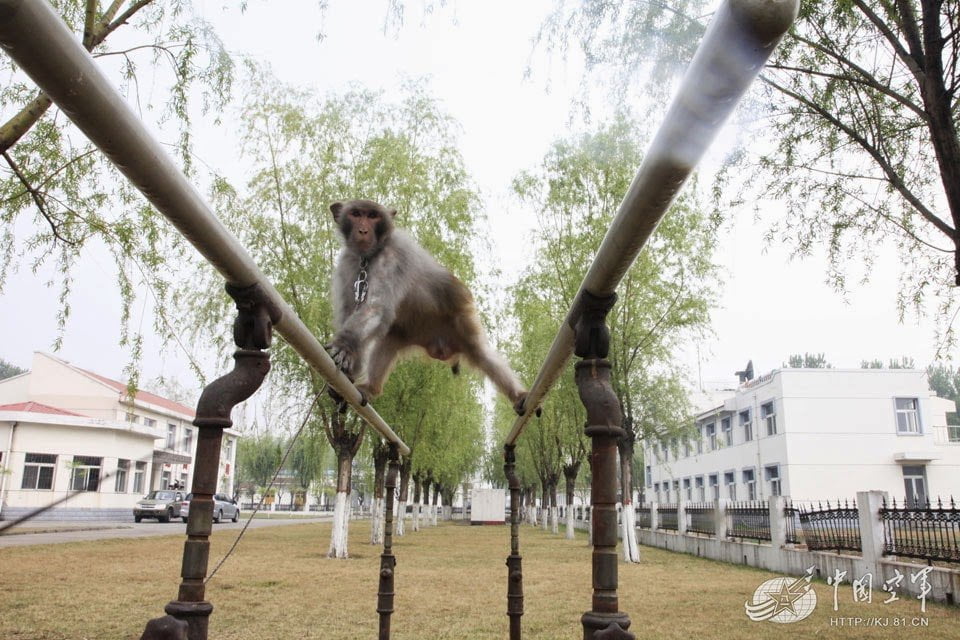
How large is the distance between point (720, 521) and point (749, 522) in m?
1.30

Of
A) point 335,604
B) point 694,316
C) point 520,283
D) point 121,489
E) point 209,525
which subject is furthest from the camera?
point 121,489

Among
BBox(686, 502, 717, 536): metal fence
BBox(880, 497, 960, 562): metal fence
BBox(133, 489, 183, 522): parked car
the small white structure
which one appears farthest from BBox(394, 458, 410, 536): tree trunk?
the small white structure

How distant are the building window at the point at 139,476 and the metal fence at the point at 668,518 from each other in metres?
25.6

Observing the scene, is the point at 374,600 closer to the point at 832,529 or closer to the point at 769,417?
the point at 832,529

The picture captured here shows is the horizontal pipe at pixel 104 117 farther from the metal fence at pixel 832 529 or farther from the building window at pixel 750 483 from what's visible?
the building window at pixel 750 483

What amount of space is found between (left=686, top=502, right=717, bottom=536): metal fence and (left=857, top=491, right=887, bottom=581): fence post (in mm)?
5888

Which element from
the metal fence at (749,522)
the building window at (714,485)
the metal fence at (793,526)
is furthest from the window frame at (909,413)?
the metal fence at (793,526)

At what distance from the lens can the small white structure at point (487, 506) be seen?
39406 mm

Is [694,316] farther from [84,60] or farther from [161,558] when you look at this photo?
[84,60]

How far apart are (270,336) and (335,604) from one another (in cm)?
690

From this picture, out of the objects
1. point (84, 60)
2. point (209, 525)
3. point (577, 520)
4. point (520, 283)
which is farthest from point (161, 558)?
point (577, 520)

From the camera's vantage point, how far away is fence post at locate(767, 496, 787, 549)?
12.1 m

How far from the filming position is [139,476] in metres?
34.2

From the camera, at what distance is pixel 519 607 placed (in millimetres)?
4902
